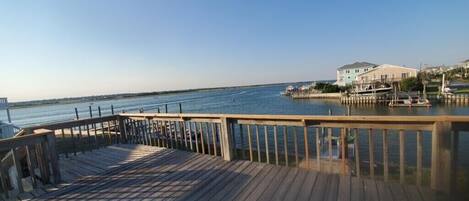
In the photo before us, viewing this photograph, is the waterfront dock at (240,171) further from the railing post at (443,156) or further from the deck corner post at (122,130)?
the deck corner post at (122,130)

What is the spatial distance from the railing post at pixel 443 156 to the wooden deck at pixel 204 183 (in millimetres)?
157

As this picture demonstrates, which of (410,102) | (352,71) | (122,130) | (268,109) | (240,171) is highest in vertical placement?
(352,71)

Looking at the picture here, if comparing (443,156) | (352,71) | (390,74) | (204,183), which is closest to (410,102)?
(390,74)

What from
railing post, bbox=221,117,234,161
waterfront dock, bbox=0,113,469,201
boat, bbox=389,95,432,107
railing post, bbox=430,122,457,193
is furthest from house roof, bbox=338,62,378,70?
railing post, bbox=430,122,457,193

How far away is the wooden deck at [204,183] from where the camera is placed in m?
2.64

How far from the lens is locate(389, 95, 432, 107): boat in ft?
81.7

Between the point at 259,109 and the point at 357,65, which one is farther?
the point at 357,65

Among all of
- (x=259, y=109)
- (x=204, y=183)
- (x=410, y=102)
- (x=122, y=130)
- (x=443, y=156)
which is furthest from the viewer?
(x=259, y=109)

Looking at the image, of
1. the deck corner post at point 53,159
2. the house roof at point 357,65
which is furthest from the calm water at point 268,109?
the house roof at point 357,65

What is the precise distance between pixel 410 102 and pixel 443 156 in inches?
1132

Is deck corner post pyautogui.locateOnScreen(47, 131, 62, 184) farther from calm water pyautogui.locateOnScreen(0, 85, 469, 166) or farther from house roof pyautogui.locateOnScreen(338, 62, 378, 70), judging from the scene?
house roof pyautogui.locateOnScreen(338, 62, 378, 70)

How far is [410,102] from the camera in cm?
2581

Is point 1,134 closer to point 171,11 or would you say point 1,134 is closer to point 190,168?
point 171,11

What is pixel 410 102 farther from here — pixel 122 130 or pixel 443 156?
pixel 122 130
